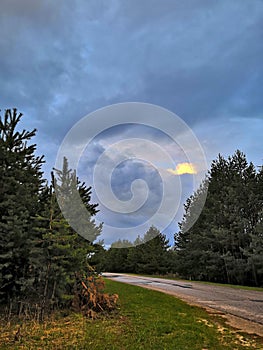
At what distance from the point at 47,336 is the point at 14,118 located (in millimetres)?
6638

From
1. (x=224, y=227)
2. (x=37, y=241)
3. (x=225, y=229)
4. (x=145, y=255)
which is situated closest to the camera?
(x=37, y=241)

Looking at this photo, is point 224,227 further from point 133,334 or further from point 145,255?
point 133,334

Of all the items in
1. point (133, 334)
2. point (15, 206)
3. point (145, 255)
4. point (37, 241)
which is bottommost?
point (133, 334)

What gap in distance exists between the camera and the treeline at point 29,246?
789 centimetres

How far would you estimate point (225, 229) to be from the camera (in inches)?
1096

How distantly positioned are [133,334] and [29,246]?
3.73m

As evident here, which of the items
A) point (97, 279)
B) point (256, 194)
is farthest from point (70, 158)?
point (256, 194)

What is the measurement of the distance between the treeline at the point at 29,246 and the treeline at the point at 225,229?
1655cm

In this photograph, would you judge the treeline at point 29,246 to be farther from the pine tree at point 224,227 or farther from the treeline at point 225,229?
the pine tree at point 224,227

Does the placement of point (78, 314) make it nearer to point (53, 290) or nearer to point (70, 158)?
point (53, 290)

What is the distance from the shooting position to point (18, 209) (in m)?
8.26

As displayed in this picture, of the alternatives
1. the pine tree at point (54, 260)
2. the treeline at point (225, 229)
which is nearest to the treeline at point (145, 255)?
the treeline at point (225, 229)

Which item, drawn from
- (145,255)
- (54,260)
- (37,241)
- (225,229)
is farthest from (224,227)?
(37,241)

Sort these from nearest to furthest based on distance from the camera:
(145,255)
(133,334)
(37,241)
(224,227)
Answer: (133,334)
(37,241)
(224,227)
(145,255)
